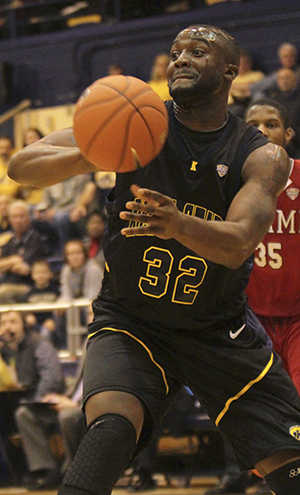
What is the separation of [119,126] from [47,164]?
1.34 feet

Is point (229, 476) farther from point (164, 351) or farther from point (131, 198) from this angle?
point (131, 198)

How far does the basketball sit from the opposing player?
61.2 inches

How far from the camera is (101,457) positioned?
93.7 inches

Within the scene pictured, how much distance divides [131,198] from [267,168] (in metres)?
0.55

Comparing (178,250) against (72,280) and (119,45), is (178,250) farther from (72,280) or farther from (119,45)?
(119,45)

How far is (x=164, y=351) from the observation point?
2.86m

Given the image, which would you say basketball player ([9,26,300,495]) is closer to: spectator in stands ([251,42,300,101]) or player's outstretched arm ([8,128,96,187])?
player's outstretched arm ([8,128,96,187])

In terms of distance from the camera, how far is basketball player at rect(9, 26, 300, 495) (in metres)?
2.72

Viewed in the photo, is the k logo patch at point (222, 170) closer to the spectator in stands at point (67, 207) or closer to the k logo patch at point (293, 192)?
the k logo patch at point (293, 192)

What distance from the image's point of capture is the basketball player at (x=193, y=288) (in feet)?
8.93

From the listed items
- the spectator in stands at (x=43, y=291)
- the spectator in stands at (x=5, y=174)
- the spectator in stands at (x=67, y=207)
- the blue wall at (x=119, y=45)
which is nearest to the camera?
the spectator in stands at (x=43, y=291)

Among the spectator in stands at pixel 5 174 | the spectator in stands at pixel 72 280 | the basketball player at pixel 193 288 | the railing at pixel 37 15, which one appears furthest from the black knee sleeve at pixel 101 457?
the railing at pixel 37 15

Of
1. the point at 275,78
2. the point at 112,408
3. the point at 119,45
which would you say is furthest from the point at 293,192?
the point at 119,45

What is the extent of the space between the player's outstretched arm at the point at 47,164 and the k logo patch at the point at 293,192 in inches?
63.8
